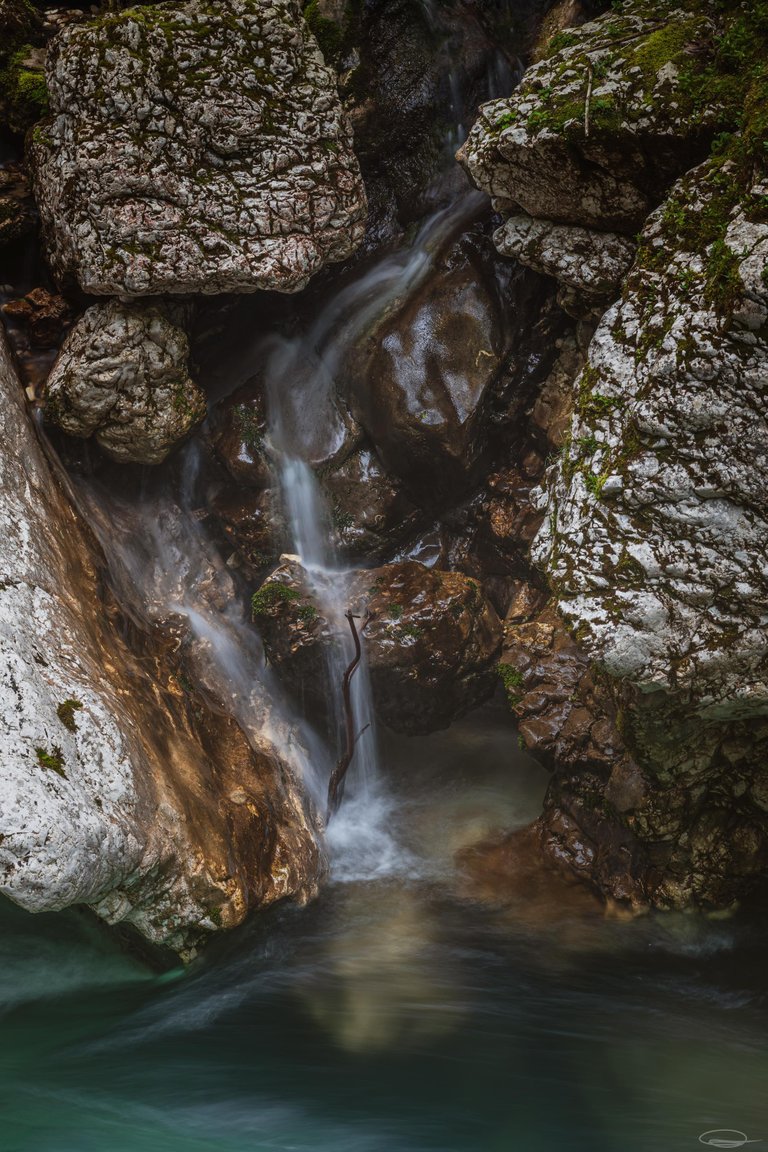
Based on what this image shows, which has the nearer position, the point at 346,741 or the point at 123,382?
the point at 123,382

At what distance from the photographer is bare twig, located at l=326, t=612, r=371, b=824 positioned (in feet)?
25.3

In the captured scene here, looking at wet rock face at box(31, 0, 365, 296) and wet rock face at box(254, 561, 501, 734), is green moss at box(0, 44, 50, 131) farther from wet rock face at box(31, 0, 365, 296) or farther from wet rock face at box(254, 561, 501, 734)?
wet rock face at box(254, 561, 501, 734)

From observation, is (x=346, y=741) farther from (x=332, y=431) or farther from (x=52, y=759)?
(x=52, y=759)

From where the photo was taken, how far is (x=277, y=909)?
648 centimetres

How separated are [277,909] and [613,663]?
11.4ft

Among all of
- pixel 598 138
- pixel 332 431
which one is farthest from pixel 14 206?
pixel 598 138

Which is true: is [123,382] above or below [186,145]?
below

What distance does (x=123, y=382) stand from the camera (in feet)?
22.2

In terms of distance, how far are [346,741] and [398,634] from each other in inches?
48.8

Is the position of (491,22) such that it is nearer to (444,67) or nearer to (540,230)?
(444,67)

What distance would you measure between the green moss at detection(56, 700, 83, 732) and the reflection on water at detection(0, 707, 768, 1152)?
1879 mm

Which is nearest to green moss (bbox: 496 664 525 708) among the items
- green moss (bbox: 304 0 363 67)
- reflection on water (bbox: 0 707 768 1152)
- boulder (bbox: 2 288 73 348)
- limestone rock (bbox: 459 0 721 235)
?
reflection on water (bbox: 0 707 768 1152)

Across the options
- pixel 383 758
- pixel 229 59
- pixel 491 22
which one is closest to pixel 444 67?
pixel 491 22

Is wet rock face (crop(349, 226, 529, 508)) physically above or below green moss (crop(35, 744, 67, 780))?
above
